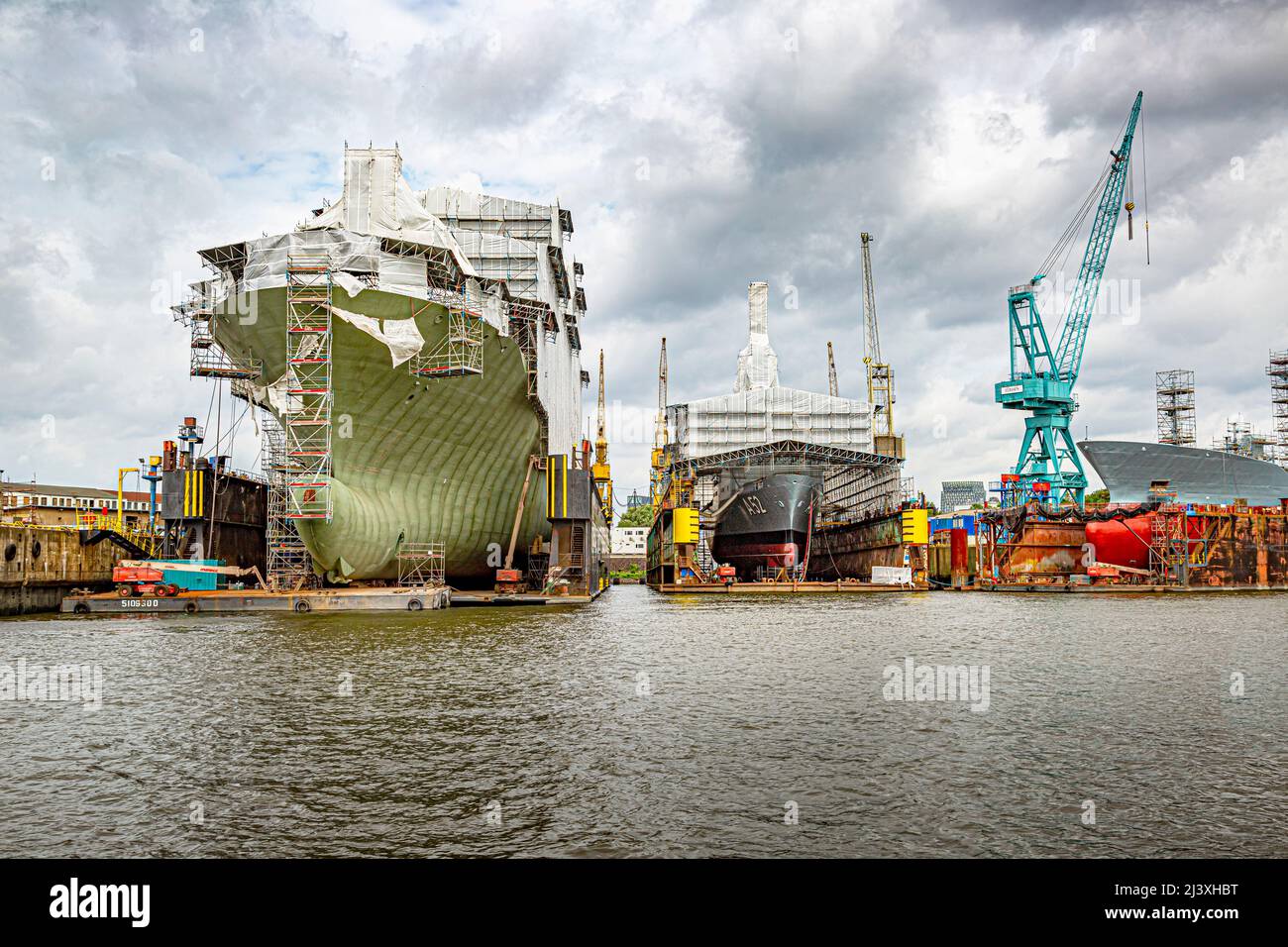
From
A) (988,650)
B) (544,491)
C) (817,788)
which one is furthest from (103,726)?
(544,491)

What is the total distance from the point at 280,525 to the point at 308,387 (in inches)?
389

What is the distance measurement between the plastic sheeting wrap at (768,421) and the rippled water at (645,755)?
91656 millimetres

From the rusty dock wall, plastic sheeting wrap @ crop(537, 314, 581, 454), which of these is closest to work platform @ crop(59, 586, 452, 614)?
the rusty dock wall

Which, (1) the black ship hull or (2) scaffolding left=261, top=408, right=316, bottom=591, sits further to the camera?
(1) the black ship hull

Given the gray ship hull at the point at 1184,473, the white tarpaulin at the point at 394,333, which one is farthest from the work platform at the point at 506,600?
the gray ship hull at the point at 1184,473

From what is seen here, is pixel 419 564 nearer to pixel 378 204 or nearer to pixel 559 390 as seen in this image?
pixel 378 204

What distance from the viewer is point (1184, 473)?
3221 inches

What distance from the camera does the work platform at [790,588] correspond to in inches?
2434

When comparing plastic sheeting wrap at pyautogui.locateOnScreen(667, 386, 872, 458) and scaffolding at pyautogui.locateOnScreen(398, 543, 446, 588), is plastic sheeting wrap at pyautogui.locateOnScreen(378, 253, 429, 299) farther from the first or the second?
plastic sheeting wrap at pyautogui.locateOnScreen(667, 386, 872, 458)

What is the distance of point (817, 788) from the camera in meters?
10.0

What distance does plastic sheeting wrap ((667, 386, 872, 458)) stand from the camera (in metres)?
115

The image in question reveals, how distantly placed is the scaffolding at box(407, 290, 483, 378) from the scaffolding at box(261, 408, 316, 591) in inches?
312
